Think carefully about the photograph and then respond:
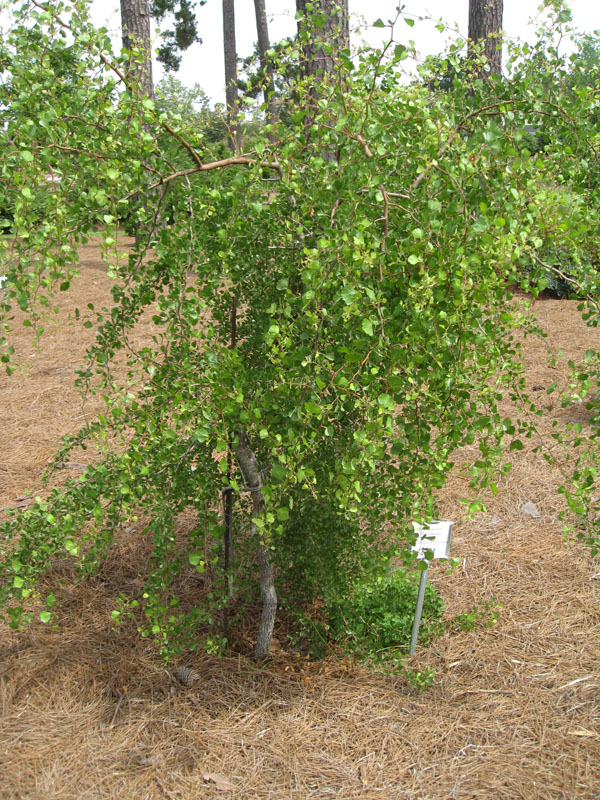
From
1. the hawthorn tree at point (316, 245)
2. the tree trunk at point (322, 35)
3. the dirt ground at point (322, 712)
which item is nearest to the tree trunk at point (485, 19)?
the tree trunk at point (322, 35)

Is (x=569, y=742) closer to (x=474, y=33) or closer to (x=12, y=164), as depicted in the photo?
(x=12, y=164)

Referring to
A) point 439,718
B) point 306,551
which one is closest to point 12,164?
point 306,551

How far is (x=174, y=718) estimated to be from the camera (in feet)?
8.18

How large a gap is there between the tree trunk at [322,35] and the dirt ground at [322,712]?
48.9 inches

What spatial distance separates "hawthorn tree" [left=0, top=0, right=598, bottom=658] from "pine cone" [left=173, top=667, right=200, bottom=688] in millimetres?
530

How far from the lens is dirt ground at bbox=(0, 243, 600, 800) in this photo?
2.22 metres

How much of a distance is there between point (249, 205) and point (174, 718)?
1.79 metres

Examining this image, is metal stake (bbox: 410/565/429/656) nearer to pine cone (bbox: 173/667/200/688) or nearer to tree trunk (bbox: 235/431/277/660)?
tree trunk (bbox: 235/431/277/660)

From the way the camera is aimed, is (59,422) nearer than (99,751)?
No

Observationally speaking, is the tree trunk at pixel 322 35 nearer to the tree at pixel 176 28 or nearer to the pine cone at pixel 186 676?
the pine cone at pixel 186 676

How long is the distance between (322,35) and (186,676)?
3.04 m

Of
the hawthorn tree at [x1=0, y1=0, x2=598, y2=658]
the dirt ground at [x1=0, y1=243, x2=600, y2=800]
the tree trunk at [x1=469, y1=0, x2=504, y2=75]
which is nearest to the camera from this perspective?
the hawthorn tree at [x1=0, y1=0, x2=598, y2=658]

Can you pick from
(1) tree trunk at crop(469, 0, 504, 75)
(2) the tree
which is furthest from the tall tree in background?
(1) tree trunk at crop(469, 0, 504, 75)

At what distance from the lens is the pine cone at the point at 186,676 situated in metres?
2.65
